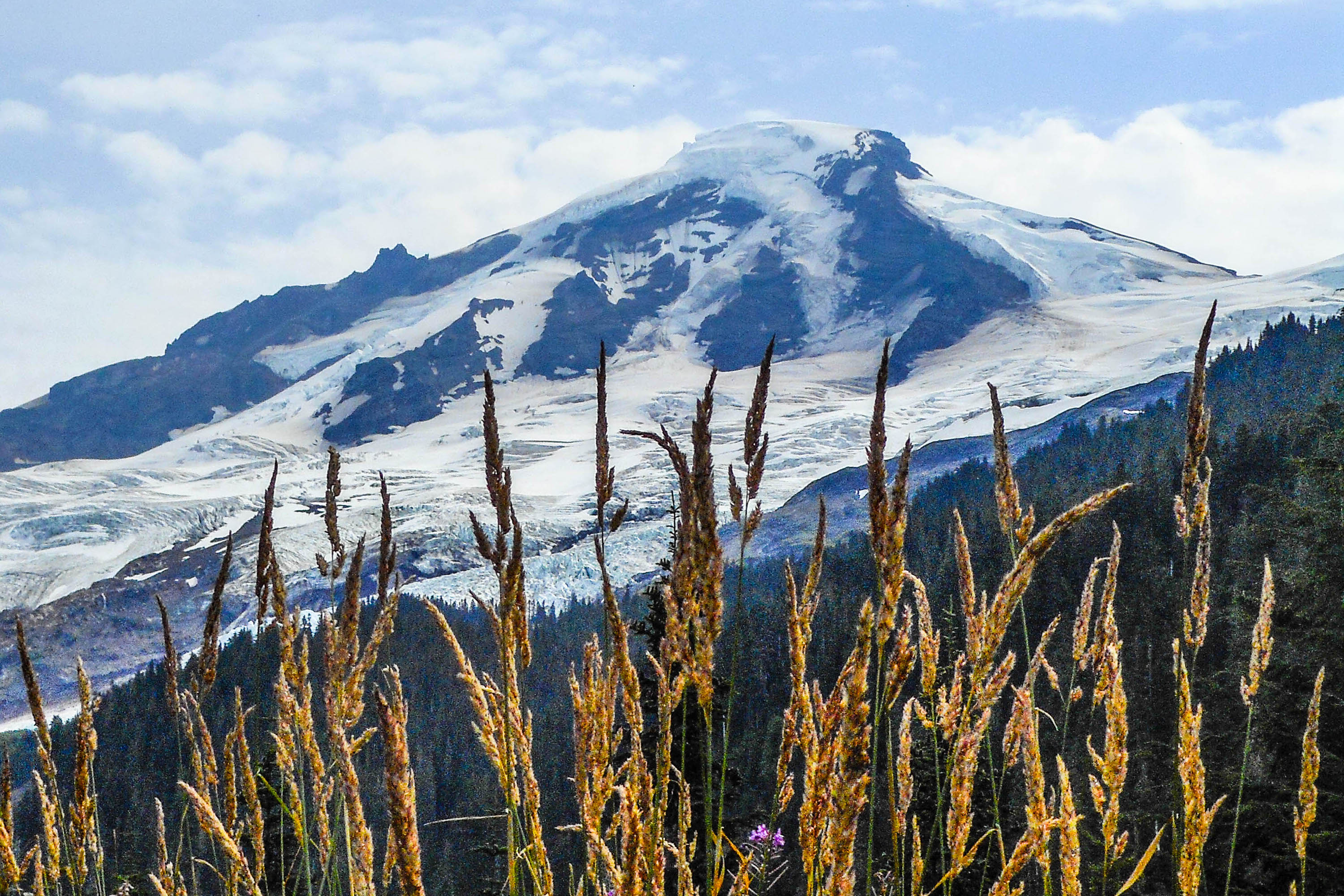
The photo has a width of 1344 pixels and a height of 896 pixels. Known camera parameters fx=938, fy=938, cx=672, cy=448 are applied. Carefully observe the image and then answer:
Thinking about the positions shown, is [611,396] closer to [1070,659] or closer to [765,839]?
[1070,659]

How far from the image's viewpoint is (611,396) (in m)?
148

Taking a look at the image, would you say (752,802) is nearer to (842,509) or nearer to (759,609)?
(759,609)

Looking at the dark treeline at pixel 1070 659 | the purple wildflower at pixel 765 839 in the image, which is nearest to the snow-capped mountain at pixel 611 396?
the dark treeline at pixel 1070 659

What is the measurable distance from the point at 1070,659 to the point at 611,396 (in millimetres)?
144422

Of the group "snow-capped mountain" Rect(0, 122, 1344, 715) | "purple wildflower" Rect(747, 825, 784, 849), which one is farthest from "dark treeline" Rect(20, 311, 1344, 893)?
"snow-capped mountain" Rect(0, 122, 1344, 715)

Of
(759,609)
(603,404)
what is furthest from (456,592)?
(603,404)

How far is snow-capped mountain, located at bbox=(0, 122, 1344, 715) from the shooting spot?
105562mm

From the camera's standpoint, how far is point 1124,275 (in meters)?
150

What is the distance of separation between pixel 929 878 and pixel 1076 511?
7357mm

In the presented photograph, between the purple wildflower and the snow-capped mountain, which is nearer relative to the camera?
the purple wildflower

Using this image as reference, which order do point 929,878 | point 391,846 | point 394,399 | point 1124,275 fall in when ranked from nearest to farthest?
point 391,846
point 929,878
point 1124,275
point 394,399

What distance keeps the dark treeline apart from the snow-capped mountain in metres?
13.3

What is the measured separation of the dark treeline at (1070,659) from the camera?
7.89 meters

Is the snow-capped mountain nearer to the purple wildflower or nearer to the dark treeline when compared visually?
the dark treeline
